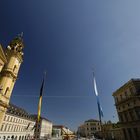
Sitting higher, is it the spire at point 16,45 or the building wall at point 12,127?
the spire at point 16,45

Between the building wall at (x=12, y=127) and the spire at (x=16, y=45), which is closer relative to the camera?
the spire at (x=16, y=45)

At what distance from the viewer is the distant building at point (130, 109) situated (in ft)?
115

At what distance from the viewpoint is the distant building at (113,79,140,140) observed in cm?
3494

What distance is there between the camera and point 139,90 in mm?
36656

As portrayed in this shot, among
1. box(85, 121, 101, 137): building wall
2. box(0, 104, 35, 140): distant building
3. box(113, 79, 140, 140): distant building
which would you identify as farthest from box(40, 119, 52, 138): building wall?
box(113, 79, 140, 140): distant building

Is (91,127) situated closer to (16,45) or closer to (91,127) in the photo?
(91,127)

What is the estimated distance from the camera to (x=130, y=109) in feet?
124

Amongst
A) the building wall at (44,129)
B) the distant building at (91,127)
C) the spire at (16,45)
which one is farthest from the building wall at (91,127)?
the spire at (16,45)

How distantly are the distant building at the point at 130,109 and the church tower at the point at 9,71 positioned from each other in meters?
32.5

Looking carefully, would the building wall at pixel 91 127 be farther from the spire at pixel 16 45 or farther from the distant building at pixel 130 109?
the spire at pixel 16 45

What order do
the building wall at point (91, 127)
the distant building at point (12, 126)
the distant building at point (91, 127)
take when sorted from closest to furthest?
the distant building at point (12, 126) → the distant building at point (91, 127) → the building wall at point (91, 127)

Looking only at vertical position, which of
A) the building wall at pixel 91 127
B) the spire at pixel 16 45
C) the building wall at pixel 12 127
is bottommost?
the building wall at pixel 12 127

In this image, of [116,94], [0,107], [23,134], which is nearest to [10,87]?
[0,107]

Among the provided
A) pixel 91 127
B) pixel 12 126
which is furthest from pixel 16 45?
pixel 91 127
